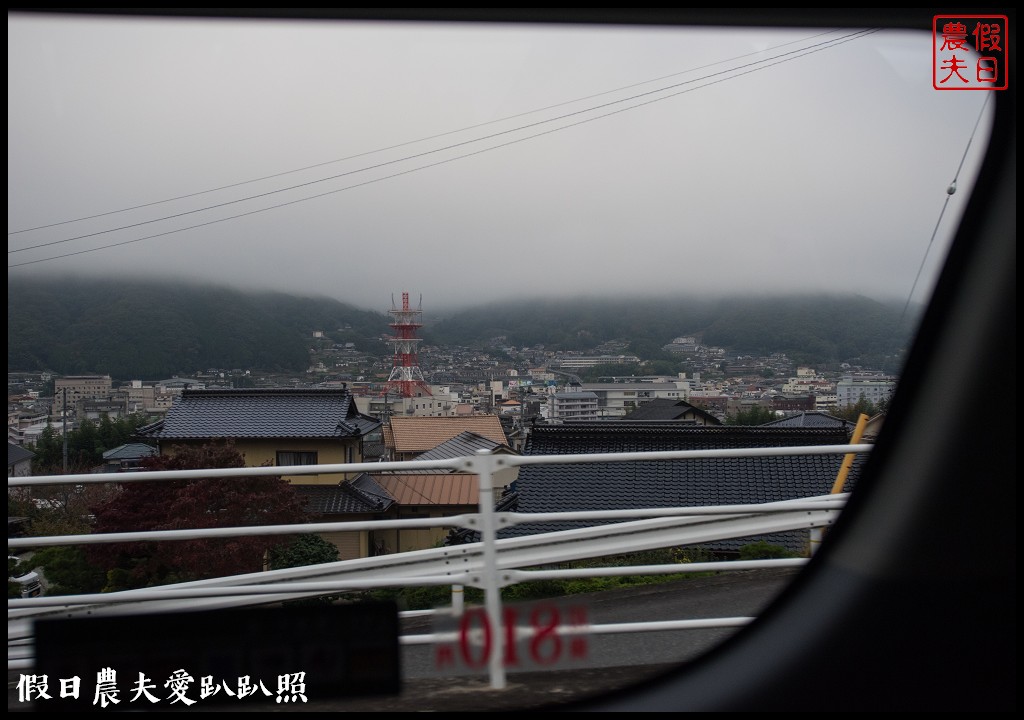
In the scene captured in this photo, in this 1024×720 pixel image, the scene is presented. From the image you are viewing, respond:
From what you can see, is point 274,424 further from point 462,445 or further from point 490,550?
point 490,550

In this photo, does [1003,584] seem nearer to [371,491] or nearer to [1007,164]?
[1007,164]

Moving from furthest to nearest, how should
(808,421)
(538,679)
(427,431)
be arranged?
(808,421) → (427,431) → (538,679)

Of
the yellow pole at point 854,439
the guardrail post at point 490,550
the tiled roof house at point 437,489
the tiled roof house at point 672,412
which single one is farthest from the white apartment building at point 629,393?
the guardrail post at point 490,550

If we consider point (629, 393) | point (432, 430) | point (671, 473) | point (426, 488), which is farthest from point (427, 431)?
point (671, 473)

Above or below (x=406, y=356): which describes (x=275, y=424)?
below

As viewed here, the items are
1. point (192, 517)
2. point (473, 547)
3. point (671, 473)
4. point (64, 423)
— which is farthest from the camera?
point (671, 473)

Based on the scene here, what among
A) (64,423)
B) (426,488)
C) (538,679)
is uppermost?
(64,423)

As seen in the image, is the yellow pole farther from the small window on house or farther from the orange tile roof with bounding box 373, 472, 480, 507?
the small window on house
